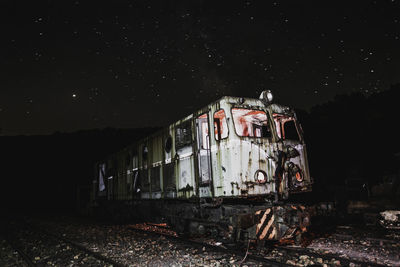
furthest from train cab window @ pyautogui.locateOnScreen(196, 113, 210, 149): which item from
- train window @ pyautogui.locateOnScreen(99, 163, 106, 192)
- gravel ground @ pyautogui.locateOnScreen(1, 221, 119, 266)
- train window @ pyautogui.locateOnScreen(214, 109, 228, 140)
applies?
train window @ pyautogui.locateOnScreen(99, 163, 106, 192)

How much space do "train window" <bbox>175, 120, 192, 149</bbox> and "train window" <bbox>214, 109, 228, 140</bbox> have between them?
0.86 metres

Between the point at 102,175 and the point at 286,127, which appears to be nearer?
the point at 286,127

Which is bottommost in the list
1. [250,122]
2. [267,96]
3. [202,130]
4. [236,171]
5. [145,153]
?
[236,171]

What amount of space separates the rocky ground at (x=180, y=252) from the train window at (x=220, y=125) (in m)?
2.79

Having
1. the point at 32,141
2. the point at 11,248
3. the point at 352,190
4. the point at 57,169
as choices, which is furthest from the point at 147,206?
the point at 32,141

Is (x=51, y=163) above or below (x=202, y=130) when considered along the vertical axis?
above

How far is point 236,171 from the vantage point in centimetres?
633

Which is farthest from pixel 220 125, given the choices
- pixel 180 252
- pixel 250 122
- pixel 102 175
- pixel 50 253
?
pixel 102 175

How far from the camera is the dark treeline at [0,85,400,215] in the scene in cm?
1922

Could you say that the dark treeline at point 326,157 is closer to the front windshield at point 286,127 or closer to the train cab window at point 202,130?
the front windshield at point 286,127

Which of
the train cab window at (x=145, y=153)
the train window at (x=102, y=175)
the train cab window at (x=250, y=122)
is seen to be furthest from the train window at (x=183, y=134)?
the train window at (x=102, y=175)

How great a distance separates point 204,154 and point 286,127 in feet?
8.28

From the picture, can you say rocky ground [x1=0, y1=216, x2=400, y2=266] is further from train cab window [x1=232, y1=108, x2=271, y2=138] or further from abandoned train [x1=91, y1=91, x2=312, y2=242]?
train cab window [x1=232, y1=108, x2=271, y2=138]

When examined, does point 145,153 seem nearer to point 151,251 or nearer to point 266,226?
point 151,251
